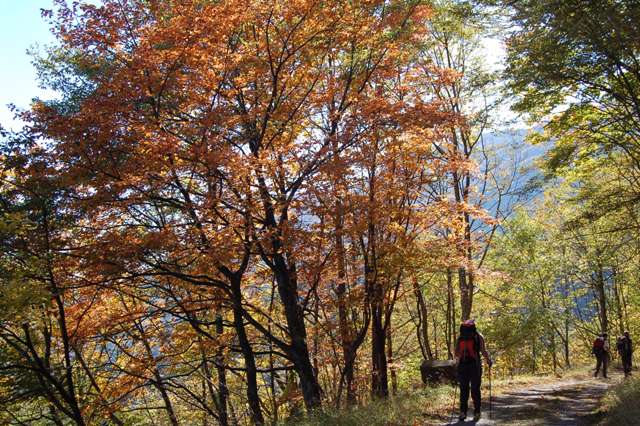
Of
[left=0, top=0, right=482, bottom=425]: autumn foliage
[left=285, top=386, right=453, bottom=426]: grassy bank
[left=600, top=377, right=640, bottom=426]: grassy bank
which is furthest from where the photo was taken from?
[left=0, top=0, right=482, bottom=425]: autumn foliage

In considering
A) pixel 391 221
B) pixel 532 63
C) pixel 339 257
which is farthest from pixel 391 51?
pixel 339 257

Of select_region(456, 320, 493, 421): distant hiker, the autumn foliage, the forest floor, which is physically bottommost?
the forest floor

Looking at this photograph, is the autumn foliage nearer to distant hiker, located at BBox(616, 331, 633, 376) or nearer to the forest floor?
the forest floor

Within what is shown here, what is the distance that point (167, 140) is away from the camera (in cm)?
886

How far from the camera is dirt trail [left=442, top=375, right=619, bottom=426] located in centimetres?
843

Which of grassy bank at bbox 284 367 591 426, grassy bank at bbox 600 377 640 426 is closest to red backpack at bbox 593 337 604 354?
grassy bank at bbox 284 367 591 426

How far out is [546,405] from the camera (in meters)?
10.3

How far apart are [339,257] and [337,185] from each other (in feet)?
7.77

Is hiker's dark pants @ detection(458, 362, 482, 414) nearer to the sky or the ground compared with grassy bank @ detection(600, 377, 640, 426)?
nearer to the sky

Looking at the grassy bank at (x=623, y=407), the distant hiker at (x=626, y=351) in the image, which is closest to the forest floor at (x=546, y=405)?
the grassy bank at (x=623, y=407)

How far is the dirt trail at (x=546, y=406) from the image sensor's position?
843cm

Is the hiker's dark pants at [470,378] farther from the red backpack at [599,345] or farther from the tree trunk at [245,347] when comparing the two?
the red backpack at [599,345]

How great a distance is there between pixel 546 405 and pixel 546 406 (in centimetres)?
16

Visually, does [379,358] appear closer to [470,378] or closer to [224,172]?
[470,378]
